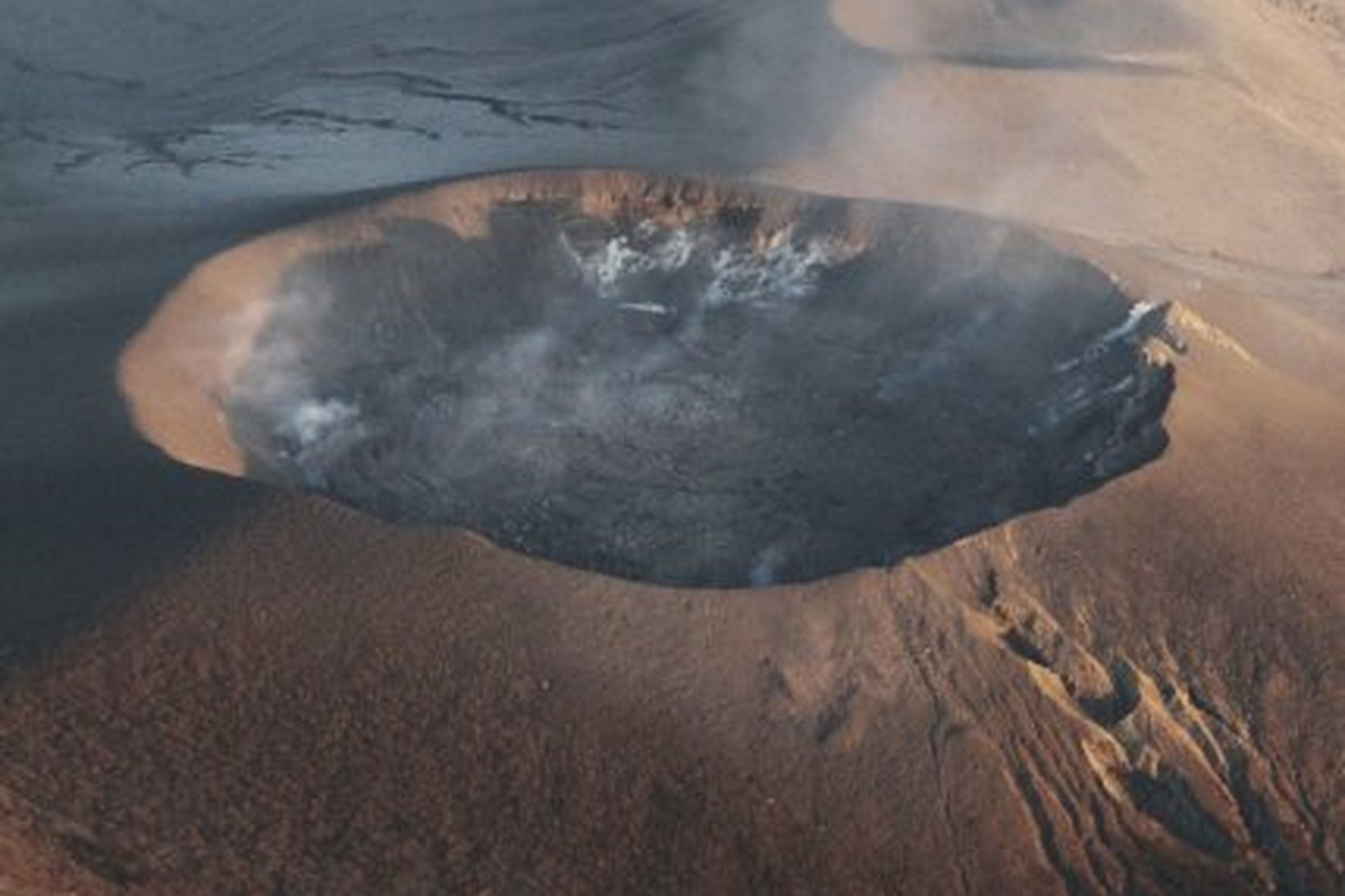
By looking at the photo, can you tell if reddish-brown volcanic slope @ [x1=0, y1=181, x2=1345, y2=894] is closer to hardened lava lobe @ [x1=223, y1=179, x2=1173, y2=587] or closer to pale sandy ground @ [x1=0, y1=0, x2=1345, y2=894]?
pale sandy ground @ [x1=0, y1=0, x2=1345, y2=894]

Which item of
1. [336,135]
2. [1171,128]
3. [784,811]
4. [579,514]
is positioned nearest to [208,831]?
[784,811]

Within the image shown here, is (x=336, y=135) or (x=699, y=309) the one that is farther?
(x=336, y=135)

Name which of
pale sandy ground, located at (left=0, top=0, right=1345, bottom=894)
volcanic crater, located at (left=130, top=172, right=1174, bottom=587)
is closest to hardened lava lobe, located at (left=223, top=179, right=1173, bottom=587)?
volcanic crater, located at (left=130, top=172, right=1174, bottom=587)

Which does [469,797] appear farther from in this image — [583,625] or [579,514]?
[579,514]

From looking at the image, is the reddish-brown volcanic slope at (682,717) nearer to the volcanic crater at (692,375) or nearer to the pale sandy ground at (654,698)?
the pale sandy ground at (654,698)

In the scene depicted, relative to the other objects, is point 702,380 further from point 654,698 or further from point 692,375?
point 654,698
